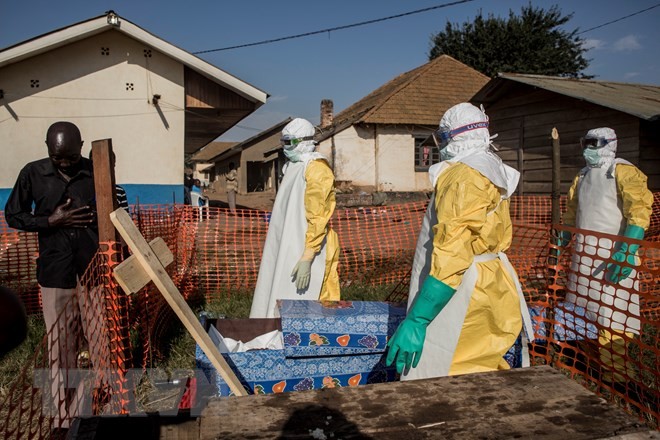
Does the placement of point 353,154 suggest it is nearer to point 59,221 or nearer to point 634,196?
point 634,196

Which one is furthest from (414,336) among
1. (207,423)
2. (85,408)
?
(85,408)

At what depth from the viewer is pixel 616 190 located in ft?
14.0

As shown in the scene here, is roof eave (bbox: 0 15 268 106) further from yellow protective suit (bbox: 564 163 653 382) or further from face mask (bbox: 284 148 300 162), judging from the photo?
yellow protective suit (bbox: 564 163 653 382)

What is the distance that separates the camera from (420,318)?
7.27 feet

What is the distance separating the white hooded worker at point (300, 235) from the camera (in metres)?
3.66

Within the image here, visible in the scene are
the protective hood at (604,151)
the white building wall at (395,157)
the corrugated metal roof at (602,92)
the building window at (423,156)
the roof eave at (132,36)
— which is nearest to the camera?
the protective hood at (604,151)

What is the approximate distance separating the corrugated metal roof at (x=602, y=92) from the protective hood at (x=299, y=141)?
7509 mm

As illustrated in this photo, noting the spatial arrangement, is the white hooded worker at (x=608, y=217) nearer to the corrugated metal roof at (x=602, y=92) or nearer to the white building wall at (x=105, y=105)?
the corrugated metal roof at (x=602, y=92)

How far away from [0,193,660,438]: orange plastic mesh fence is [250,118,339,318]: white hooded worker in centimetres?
80

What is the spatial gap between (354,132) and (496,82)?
9373mm

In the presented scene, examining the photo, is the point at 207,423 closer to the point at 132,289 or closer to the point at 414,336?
the point at 132,289

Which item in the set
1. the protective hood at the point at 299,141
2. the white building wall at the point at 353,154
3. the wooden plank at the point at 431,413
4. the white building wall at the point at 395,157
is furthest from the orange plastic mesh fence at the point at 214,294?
the white building wall at the point at 353,154

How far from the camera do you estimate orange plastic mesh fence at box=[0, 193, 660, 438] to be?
288 cm

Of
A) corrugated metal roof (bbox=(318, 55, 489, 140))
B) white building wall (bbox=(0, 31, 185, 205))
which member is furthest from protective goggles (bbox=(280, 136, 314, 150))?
corrugated metal roof (bbox=(318, 55, 489, 140))
